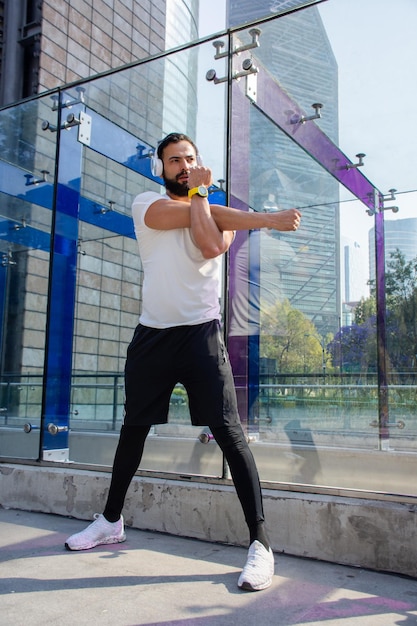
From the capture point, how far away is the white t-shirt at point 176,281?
2.23 metres

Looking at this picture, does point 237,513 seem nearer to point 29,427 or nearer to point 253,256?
point 29,427

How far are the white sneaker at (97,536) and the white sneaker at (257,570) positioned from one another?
0.70 m

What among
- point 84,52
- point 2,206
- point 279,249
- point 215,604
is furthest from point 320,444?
point 84,52

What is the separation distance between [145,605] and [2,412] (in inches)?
127

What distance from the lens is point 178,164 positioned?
2.38m

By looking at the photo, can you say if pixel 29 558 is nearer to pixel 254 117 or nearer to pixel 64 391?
Answer: pixel 64 391

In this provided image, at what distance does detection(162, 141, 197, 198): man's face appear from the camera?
7.79 ft

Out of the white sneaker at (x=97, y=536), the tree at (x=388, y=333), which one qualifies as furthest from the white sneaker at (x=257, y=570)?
the tree at (x=388, y=333)

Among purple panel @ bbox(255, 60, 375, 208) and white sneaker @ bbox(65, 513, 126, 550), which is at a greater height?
purple panel @ bbox(255, 60, 375, 208)

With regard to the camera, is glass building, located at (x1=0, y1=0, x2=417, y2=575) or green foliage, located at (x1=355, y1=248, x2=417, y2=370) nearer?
glass building, located at (x1=0, y1=0, x2=417, y2=575)

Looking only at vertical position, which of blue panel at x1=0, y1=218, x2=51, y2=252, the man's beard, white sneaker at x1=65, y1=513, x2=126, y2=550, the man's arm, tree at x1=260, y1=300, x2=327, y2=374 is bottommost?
white sneaker at x1=65, y1=513, x2=126, y2=550

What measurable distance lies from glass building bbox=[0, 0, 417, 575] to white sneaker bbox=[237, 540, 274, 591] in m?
0.38

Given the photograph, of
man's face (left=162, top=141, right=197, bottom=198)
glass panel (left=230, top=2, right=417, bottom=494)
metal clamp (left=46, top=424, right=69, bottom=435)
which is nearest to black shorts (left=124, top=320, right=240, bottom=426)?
man's face (left=162, top=141, right=197, bottom=198)

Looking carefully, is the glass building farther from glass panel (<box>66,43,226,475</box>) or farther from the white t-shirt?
the white t-shirt
